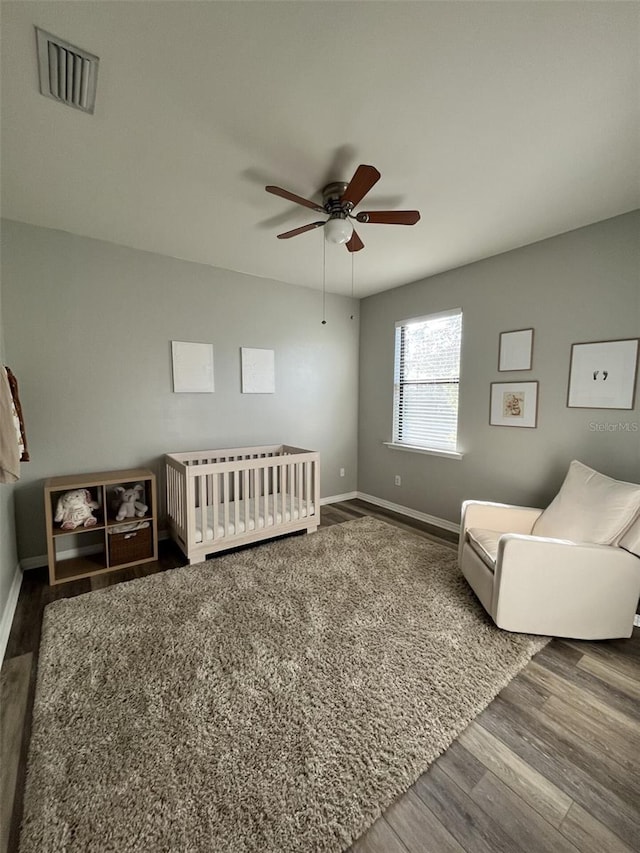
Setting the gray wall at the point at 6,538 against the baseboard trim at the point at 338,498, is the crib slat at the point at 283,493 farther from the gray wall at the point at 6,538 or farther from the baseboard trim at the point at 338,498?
A: the gray wall at the point at 6,538

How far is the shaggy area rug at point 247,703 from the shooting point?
1062mm

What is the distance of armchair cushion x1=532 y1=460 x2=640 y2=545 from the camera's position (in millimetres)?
1930

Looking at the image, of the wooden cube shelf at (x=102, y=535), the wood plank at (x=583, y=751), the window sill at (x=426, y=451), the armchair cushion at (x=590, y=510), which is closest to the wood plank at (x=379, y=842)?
the wood plank at (x=583, y=751)

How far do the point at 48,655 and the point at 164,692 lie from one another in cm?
71

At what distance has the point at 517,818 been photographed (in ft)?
3.55

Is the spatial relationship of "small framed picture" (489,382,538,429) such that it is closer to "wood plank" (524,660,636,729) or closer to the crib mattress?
"wood plank" (524,660,636,729)

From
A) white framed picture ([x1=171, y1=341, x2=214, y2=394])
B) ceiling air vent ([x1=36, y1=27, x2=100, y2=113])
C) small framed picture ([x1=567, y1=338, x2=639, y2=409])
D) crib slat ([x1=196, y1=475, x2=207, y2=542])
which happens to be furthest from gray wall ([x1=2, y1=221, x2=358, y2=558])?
small framed picture ([x1=567, y1=338, x2=639, y2=409])

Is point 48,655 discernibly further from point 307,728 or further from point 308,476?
point 308,476

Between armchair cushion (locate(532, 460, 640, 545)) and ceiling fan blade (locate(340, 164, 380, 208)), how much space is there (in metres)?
2.21

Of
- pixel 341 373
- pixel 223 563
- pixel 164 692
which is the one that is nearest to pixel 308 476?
pixel 223 563

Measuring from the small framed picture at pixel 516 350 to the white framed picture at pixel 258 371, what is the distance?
2.30 metres

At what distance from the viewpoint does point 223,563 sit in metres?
2.71

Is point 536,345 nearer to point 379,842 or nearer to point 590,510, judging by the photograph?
point 590,510

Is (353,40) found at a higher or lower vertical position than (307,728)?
higher
